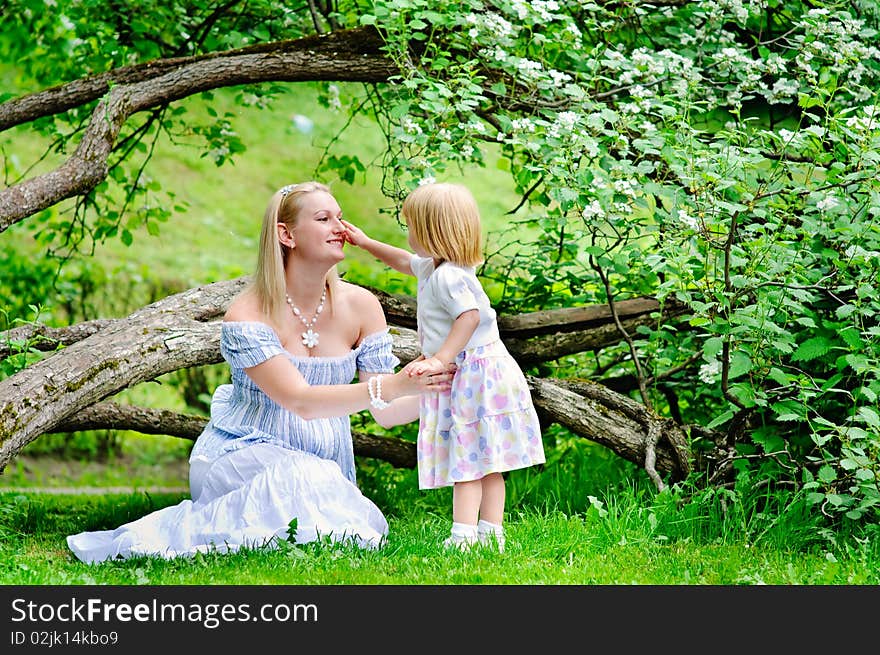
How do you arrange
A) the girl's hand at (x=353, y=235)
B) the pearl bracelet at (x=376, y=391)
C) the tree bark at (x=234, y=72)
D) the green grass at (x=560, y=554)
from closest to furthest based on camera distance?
1. the green grass at (x=560, y=554)
2. the pearl bracelet at (x=376, y=391)
3. the girl's hand at (x=353, y=235)
4. the tree bark at (x=234, y=72)

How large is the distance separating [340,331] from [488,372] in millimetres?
633

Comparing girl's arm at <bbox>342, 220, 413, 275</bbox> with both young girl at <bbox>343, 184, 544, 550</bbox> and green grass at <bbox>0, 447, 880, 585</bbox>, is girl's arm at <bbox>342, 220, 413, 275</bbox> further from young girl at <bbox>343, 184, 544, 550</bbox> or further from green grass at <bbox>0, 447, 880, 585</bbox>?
green grass at <bbox>0, 447, 880, 585</bbox>

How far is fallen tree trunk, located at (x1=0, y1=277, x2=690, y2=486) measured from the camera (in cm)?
373

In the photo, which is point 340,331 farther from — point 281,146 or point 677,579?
point 281,146

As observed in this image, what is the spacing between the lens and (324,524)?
3654 millimetres

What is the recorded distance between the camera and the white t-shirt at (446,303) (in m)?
3.60

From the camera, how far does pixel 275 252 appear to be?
3752mm

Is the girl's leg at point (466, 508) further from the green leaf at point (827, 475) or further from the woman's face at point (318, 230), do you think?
the green leaf at point (827, 475)

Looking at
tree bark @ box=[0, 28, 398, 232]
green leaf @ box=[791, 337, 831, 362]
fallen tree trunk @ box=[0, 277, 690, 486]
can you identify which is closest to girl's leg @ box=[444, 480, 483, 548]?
fallen tree trunk @ box=[0, 277, 690, 486]

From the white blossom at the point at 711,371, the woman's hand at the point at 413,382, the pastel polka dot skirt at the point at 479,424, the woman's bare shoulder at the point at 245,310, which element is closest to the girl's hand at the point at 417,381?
the woman's hand at the point at 413,382

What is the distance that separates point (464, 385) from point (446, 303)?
0.32 m

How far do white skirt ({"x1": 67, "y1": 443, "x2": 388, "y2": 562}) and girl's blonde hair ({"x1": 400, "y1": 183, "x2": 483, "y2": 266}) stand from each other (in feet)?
2.97

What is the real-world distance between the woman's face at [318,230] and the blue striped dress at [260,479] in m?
0.33

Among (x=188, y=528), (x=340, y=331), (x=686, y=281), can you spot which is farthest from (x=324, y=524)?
(x=686, y=281)
